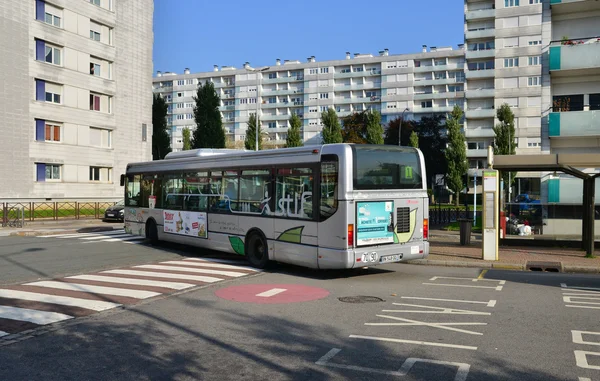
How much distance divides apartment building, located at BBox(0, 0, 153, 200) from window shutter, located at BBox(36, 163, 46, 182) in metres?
0.07

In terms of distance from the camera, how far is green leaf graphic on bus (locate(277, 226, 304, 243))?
41.4ft

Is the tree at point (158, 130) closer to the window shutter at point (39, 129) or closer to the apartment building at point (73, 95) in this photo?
the apartment building at point (73, 95)

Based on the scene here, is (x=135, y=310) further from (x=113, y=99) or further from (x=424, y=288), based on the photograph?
(x=113, y=99)

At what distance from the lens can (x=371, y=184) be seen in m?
12.2

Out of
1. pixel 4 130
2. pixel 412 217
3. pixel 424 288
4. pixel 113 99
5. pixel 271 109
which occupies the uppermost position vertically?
pixel 271 109

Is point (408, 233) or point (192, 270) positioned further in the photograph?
point (192, 270)

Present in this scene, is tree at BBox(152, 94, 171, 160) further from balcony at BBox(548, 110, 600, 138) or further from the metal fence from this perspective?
balcony at BBox(548, 110, 600, 138)

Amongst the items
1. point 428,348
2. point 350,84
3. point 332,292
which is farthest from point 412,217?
point 350,84

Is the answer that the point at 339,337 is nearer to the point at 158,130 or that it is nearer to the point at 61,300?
the point at 61,300

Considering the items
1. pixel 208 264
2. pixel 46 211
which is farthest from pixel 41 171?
pixel 208 264

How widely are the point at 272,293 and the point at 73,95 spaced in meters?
36.0

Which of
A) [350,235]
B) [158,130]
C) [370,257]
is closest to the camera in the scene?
[350,235]

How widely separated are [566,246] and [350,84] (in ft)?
301

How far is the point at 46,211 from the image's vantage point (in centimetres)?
3388
